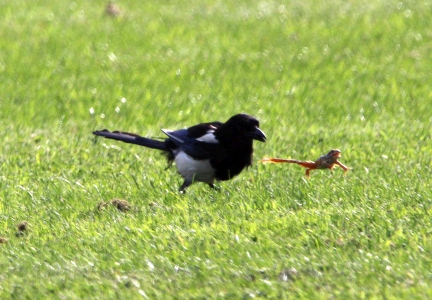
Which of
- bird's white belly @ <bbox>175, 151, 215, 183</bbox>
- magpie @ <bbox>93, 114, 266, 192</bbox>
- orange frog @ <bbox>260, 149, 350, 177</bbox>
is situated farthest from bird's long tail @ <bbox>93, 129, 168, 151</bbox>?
orange frog @ <bbox>260, 149, 350, 177</bbox>

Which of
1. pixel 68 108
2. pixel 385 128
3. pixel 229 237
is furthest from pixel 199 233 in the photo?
pixel 68 108

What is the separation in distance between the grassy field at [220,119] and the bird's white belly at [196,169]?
15cm

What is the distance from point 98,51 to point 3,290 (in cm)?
819

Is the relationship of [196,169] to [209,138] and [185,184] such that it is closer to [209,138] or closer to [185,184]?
[185,184]

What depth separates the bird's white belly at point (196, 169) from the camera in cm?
763

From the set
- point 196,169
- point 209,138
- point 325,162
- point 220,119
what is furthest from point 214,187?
point 220,119

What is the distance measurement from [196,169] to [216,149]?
240 mm

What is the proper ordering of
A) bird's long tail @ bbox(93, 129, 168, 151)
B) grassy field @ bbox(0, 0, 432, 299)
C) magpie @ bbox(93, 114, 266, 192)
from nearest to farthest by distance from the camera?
1. grassy field @ bbox(0, 0, 432, 299)
2. magpie @ bbox(93, 114, 266, 192)
3. bird's long tail @ bbox(93, 129, 168, 151)

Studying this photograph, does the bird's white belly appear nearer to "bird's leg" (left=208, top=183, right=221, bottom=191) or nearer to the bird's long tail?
"bird's leg" (left=208, top=183, right=221, bottom=191)

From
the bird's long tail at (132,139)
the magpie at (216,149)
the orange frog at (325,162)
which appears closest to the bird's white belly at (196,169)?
the magpie at (216,149)

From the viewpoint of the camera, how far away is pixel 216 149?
24.9ft

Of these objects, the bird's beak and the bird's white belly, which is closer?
the bird's beak

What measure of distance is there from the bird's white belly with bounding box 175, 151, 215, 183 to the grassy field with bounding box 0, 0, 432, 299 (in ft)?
0.50

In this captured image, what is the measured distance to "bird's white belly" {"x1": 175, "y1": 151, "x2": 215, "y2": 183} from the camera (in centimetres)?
763
